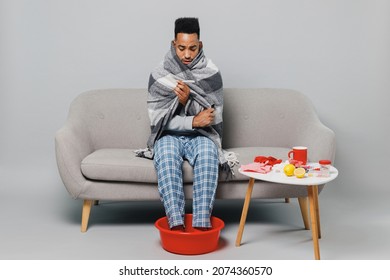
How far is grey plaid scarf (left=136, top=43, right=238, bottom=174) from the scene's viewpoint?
3.41 meters

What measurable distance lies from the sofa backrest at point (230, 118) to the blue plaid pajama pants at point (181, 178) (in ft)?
1.98

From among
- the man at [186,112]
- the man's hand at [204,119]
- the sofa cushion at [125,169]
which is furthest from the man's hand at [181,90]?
the sofa cushion at [125,169]

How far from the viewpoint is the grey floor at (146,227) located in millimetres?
3098

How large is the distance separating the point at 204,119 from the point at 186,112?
12 centimetres

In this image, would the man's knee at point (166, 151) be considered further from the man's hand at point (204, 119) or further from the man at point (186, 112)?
the man's hand at point (204, 119)

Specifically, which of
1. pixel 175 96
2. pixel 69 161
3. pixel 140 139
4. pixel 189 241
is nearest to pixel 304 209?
pixel 189 241

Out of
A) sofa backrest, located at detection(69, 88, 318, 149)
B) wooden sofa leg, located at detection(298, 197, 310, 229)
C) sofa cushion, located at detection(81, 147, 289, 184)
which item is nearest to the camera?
sofa cushion, located at detection(81, 147, 289, 184)

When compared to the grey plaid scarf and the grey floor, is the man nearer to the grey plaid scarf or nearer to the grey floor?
the grey plaid scarf

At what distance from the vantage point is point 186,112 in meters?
3.44

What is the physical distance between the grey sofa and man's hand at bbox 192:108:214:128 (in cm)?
26

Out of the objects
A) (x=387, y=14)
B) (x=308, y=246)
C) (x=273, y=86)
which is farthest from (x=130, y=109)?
(x=387, y=14)

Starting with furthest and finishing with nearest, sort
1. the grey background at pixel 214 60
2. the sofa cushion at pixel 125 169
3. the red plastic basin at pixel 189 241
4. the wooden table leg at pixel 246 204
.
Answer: the grey background at pixel 214 60 < the sofa cushion at pixel 125 169 < the wooden table leg at pixel 246 204 < the red plastic basin at pixel 189 241

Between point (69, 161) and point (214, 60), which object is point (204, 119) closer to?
point (69, 161)

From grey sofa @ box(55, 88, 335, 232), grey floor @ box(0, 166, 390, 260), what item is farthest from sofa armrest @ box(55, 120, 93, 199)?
grey floor @ box(0, 166, 390, 260)
